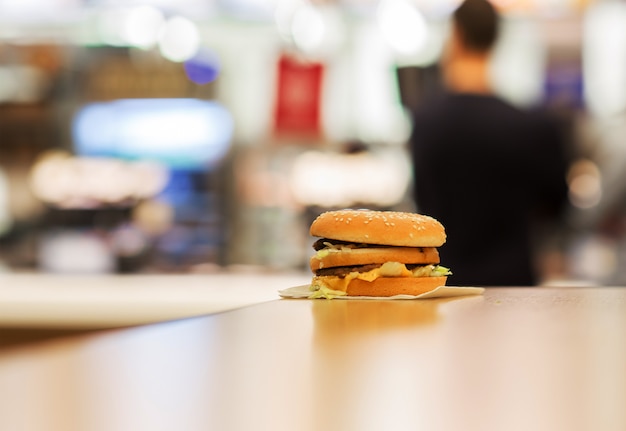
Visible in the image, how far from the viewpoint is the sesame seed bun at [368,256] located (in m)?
1.90

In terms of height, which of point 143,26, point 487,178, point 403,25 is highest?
point 143,26

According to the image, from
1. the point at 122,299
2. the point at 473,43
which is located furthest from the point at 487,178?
the point at 122,299

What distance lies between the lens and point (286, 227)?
6.27 m

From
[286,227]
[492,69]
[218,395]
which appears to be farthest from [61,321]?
[218,395]

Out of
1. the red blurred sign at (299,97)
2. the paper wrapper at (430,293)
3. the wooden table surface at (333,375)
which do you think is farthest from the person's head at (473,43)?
the red blurred sign at (299,97)

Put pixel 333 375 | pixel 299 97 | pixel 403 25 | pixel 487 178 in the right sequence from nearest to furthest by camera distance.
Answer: pixel 333 375 → pixel 487 178 → pixel 403 25 → pixel 299 97

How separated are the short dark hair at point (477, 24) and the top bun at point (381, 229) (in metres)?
1.67

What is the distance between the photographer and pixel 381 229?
6.25 ft

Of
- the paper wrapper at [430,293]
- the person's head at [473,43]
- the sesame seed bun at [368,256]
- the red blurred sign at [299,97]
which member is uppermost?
the red blurred sign at [299,97]

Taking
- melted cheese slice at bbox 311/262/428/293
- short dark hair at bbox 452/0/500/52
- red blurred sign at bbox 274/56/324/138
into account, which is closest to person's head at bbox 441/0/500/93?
short dark hair at bbox 452/0/500/52

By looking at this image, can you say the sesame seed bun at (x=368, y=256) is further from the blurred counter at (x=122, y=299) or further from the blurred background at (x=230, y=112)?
the blurred background at (x=230, y=112)

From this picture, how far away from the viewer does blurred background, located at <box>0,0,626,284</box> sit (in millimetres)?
6215

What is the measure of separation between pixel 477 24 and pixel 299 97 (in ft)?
10.1

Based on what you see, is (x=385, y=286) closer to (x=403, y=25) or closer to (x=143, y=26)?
(x=403, y=25)
